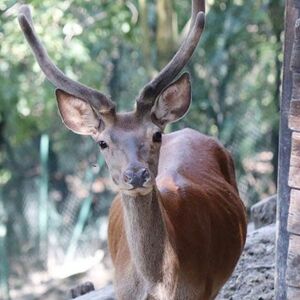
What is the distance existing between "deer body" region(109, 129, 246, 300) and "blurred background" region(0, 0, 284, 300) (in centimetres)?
473

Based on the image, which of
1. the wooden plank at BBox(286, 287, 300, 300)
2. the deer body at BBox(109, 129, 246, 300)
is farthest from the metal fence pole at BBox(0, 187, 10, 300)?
the wooden plank at BBox(286, 287, 300, 300)

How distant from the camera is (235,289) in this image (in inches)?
258

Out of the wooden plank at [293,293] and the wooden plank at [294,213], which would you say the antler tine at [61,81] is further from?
the wooden plank at [293,293]

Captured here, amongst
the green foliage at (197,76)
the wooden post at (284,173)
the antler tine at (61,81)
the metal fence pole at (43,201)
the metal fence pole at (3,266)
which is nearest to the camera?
the antler tine at (61,81)

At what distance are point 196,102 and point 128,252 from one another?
650 centimetres

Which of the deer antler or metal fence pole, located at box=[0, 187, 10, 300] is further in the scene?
metal fence pole, located at box=[0, 187, 10, 300]

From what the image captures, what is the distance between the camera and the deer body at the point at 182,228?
4.96 meters

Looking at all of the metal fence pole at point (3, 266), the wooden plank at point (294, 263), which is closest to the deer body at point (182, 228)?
the wooden plank at point (294, 263)

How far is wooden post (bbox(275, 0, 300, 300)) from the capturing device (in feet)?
17.5

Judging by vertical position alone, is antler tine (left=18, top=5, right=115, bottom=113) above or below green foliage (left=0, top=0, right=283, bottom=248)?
above

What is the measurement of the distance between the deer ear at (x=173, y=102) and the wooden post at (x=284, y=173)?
1.75ft

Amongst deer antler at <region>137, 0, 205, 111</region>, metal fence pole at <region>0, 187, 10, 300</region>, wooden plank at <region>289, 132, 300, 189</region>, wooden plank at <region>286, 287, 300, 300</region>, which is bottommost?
metal fence pole at <region>0, 187, 10, 300</region>

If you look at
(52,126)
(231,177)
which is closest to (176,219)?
(231,177)

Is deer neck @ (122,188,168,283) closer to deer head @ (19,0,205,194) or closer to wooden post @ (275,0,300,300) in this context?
deer head @ (19,0,205,194)
